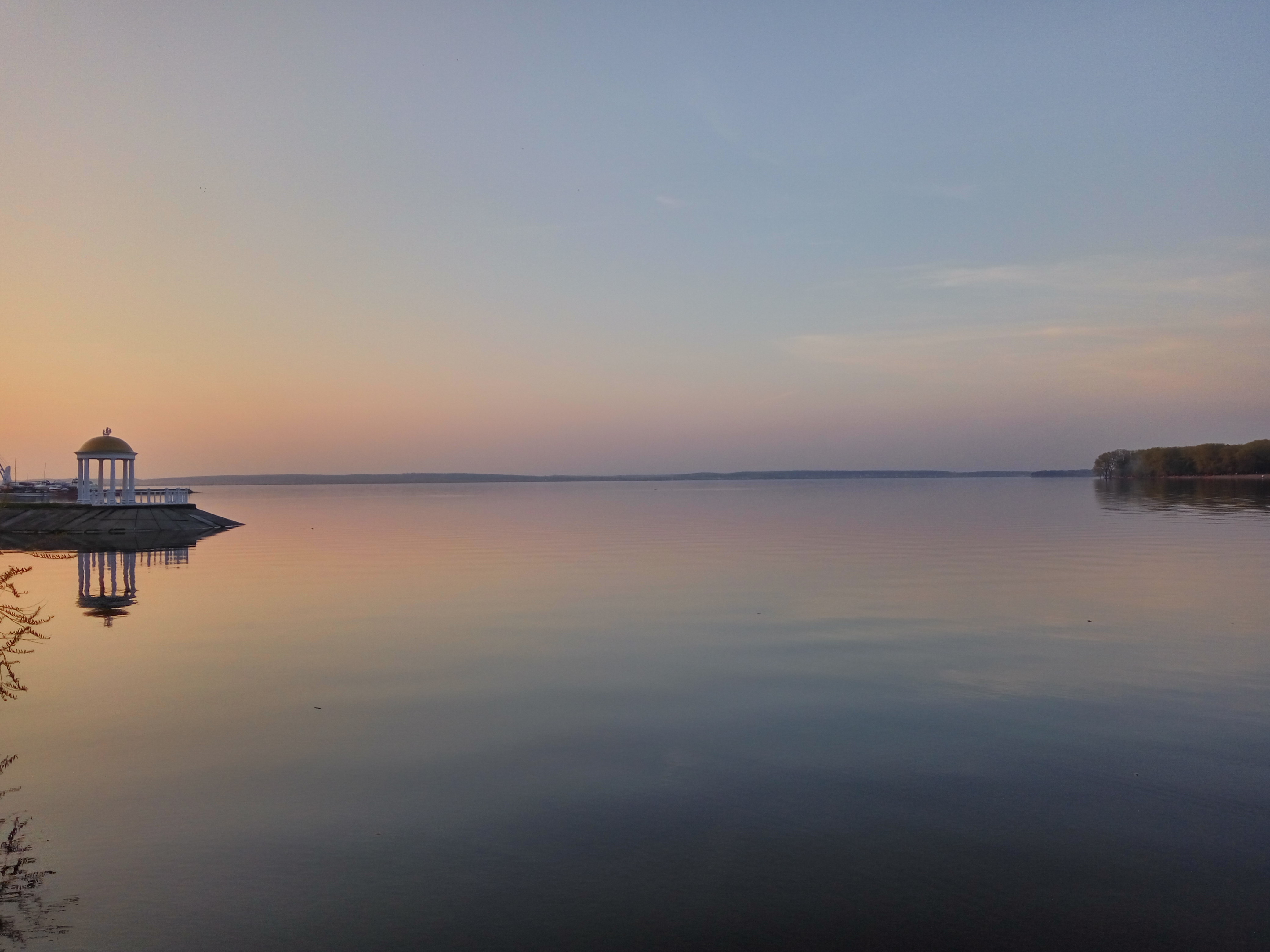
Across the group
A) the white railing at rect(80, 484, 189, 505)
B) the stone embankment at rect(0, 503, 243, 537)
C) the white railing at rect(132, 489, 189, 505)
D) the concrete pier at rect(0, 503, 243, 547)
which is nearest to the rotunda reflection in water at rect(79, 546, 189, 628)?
the concrete pier at rect(0, 503, 243, 547)

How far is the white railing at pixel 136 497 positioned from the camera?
52.7 meters

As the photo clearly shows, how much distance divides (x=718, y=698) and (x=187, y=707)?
7.22 m

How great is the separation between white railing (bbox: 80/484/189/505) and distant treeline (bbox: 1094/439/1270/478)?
187 meters

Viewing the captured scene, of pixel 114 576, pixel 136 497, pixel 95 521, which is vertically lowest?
pixel 114 576

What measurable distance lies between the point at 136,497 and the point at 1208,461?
190 meters

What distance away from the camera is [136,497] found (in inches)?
2196

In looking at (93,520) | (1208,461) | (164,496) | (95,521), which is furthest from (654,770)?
(1208,461)

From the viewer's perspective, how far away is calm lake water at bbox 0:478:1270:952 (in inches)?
259

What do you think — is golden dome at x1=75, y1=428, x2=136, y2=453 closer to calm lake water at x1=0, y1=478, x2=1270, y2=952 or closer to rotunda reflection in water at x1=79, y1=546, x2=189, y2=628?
rotunda reflection in water at x1=79, y1=546, x2=189, y2=628

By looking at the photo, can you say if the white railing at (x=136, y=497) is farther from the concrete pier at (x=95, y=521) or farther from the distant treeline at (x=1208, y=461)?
the distant treeline at (x=1208, y=461)

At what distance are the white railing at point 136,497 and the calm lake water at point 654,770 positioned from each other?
31.6m

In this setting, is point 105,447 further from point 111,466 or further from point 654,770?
point 654,770

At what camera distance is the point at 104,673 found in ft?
48.8

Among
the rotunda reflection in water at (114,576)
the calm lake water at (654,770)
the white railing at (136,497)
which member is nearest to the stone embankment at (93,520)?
the white railing at (136,497)
